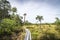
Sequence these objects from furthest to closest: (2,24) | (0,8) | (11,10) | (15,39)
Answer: (11,10) < (0,8) < (15,39) < (2,24)

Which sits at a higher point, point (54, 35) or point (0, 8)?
point (0, 8)

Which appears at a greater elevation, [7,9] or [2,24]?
[7,9]

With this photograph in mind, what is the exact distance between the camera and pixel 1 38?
27.4 m

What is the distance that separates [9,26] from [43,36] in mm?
6375

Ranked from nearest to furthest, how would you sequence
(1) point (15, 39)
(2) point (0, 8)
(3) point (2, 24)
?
(3) point (2, 24), (1) point (15, 39), (2) point (0, 8)

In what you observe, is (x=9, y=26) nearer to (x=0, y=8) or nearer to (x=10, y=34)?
(x=10, y=34)

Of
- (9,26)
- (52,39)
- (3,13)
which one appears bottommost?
(52,39)

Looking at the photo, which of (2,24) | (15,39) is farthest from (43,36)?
(2,24)

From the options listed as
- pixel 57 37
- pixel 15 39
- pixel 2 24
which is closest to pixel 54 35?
pixel 57 37

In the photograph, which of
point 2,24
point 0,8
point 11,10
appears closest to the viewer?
point 2,24

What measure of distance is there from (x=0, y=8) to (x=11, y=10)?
334cm

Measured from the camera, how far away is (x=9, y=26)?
26.5 metres

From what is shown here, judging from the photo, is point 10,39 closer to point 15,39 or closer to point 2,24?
point 15,39

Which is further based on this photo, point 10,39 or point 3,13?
point 3,13
